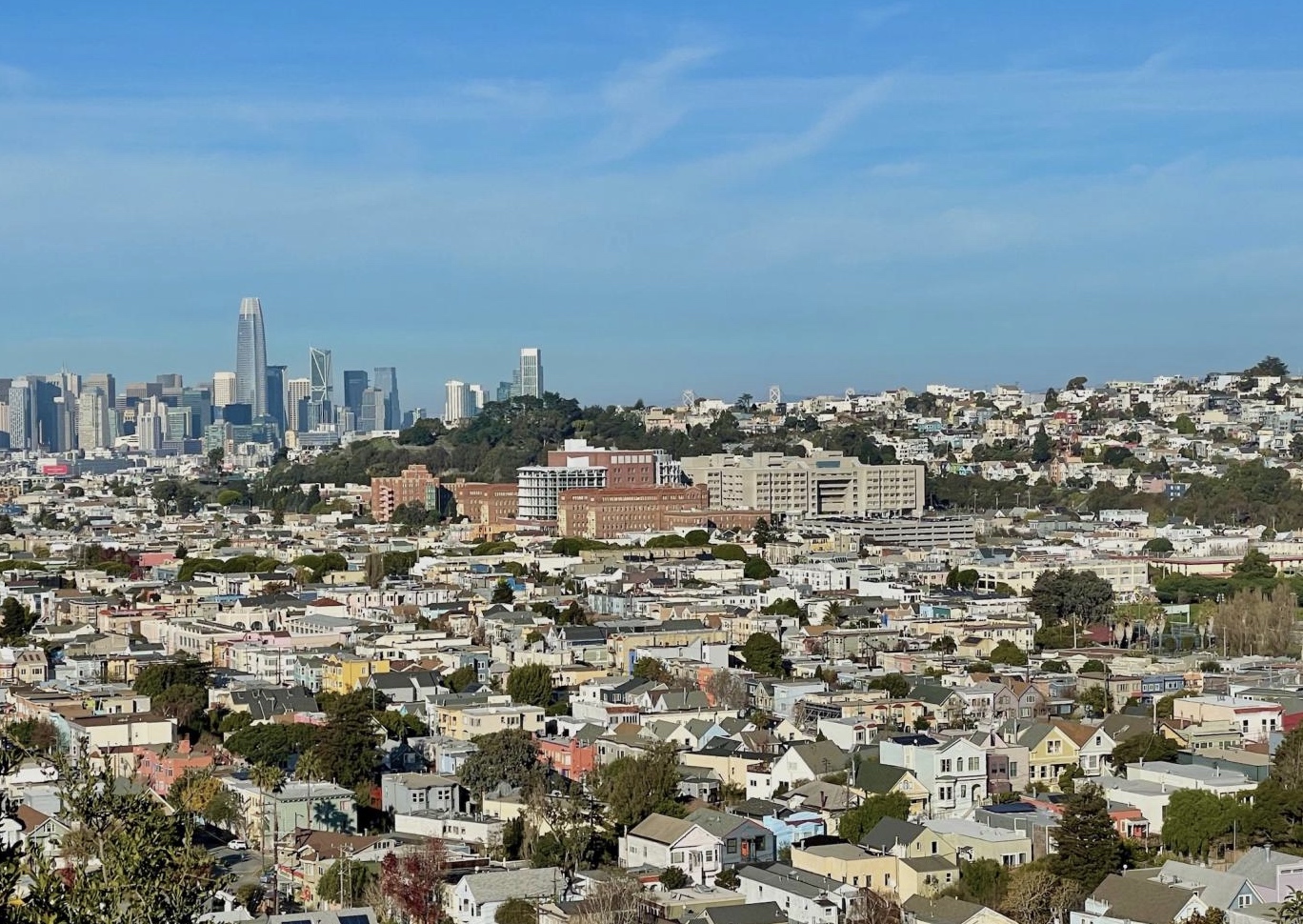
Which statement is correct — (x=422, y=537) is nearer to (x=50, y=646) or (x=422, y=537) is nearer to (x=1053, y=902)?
(x=50, y=646)

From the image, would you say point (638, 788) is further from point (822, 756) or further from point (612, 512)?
point (612, 512)

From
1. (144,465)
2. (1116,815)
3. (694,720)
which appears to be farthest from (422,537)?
(144,465)

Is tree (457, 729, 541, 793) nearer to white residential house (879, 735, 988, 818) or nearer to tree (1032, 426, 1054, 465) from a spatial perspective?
white residential house (879, 735, 988, 818)

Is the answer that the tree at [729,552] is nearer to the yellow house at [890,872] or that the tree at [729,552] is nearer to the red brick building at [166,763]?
the red brick building at [166,763]

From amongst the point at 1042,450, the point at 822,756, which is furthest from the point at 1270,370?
the point at 822,756

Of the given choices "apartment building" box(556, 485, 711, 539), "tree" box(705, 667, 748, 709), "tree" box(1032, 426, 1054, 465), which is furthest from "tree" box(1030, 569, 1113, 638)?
"tree" box(1032, 426, 1054, 465)

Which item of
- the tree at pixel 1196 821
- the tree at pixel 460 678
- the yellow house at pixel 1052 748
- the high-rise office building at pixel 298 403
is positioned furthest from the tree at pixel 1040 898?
the high-rise office building at pixel 298 403
